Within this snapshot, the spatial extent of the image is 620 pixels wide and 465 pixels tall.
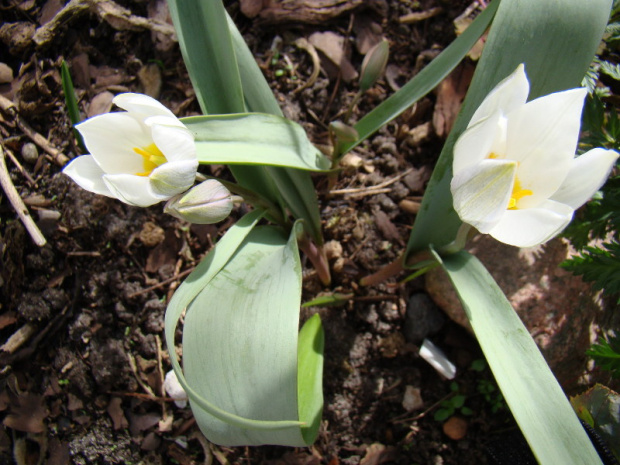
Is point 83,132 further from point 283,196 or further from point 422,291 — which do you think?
point 422,291

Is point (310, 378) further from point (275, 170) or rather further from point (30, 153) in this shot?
point (30, 153)

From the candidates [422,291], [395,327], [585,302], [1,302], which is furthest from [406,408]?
[1,302]

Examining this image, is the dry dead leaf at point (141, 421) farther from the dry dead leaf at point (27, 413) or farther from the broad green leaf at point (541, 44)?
the broad green leaf at point (541, 44)

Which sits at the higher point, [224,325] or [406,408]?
[224,325]

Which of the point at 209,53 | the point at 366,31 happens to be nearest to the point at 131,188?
the point at 209,53

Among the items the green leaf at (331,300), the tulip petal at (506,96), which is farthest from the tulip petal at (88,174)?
the tulip petal at (506,96)

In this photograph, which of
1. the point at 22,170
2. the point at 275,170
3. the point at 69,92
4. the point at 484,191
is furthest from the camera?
the point at 22,170
